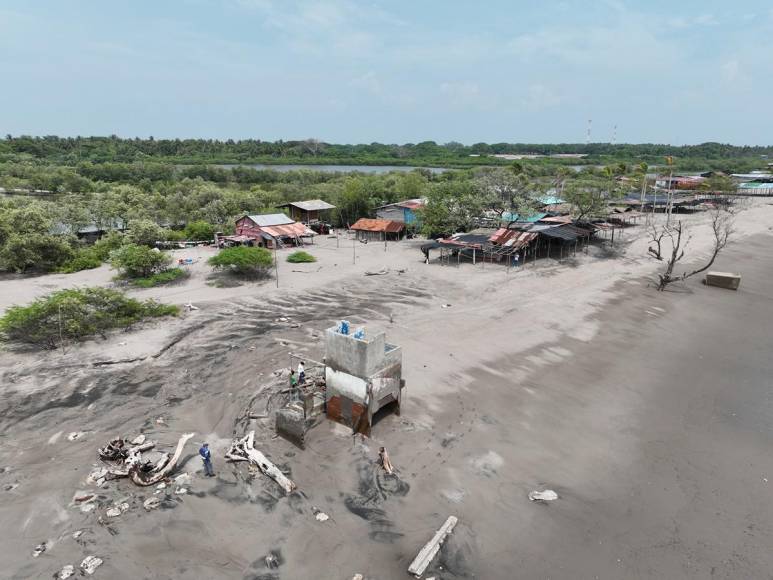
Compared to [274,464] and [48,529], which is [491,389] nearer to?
[274,464]

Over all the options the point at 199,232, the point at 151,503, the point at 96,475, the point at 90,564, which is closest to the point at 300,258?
the point at 199,232

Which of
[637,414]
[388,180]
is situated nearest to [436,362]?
[637,414]

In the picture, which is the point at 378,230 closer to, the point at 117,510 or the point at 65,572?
the point at 117,510

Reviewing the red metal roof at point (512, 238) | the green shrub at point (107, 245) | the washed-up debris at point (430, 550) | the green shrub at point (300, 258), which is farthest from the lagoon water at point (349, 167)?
the washed-up debris at point (430, 550)

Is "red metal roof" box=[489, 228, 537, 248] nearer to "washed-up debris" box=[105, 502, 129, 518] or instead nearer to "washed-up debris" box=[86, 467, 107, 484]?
"washed-up debris" box=[86, 467, 107, 484]

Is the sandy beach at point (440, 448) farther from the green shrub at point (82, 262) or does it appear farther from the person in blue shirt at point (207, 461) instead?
the green shrub at point (82, 262)
